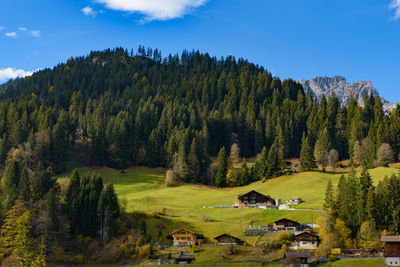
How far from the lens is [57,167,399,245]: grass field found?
295 ft

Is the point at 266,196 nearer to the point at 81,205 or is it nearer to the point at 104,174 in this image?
the point at 81,205

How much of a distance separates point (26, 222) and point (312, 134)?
109 m

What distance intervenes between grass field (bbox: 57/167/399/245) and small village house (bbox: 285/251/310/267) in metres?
12.0

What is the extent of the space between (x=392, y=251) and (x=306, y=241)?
14161mm

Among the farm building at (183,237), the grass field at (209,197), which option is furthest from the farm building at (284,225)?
the farm building at (183,237)

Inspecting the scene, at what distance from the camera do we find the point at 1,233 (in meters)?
81.1

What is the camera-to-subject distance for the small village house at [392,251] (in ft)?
218

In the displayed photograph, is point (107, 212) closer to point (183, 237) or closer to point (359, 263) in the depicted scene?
point (183, 237)

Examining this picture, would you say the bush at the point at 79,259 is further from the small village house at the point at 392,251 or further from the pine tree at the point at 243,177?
the pine tree at the point at 243,177

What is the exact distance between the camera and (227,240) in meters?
79.4

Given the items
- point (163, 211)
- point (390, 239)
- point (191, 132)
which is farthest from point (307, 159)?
point (390, 239)

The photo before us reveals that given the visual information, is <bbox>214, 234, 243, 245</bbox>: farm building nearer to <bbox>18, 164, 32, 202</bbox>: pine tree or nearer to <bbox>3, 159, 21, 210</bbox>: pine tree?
<bbox>18, 164, 32, 202</bbox>: pine tree

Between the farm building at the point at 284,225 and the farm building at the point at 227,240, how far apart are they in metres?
8.53

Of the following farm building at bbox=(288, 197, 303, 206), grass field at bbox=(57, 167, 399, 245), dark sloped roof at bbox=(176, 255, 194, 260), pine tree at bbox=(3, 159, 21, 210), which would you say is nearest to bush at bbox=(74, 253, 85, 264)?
grass field at bbox=(57, 167, 399, 245)
